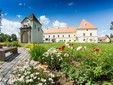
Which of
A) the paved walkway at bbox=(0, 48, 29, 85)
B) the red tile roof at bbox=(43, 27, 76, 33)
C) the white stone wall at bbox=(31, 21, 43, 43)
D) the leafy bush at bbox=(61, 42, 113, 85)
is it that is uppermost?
the red tile roof at bbox=(43, 27, 76, 33)

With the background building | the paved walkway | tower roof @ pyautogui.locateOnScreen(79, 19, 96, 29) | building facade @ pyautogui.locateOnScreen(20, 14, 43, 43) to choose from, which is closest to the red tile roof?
tower roof @ pyautogui.locateOnScreen(79, 19, 96, 29)

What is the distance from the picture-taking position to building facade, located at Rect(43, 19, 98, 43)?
53.5m

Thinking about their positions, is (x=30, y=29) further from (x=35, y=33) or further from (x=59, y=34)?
(x=59, y=34)

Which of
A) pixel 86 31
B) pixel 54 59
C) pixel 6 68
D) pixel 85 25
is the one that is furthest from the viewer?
pixel 85 25

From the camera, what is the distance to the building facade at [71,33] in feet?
175

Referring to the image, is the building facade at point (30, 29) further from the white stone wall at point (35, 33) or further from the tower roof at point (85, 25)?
the tower roof at point (85, 25)

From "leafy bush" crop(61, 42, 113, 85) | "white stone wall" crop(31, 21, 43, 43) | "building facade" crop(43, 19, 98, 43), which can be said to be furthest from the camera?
"building facade" crop(43, 19, 98, 43)

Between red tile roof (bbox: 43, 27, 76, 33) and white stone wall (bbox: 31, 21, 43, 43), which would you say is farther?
red tile roof (bbox: 43, 27, 76, 33)

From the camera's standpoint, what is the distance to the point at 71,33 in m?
60.7

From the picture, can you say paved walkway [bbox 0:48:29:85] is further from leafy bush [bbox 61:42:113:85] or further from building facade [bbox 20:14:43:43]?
building facade [bbox 20:14:43:43]

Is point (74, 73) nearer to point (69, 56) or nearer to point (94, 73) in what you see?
point (94, 73)

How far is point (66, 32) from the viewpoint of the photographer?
6141 centimetres

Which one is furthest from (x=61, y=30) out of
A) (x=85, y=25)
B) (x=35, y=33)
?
(x=35, y=33)

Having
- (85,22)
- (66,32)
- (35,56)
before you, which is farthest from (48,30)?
(35,56)
